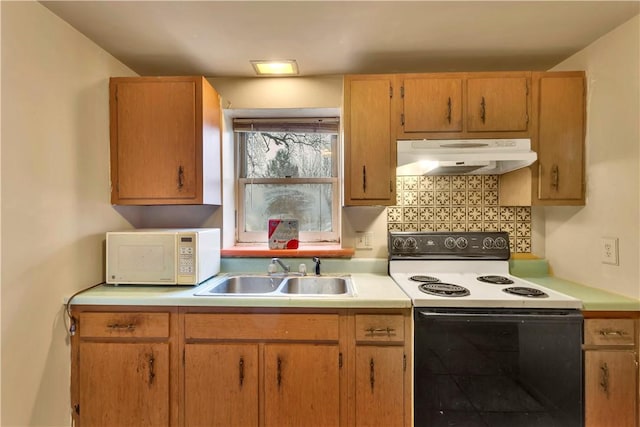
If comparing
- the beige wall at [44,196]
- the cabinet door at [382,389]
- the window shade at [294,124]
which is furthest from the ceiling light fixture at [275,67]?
the cabinet door at [382,389]

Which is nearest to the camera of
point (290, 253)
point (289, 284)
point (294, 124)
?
point (289, 284)

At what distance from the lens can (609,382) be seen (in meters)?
1.41

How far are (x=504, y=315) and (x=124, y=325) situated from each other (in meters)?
1.91

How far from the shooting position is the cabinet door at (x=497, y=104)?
175 centimetres

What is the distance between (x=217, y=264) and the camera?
1.98 metres

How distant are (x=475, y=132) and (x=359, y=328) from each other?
1.33 metres

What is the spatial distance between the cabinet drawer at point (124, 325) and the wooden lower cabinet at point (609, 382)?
2102mm

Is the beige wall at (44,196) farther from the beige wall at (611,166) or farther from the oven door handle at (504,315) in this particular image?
the beige wall at (611,166)

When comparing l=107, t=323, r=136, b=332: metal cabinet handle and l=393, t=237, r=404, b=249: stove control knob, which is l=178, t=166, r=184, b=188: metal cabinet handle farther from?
l=393, t=237, r=404, b=249: stove control knob

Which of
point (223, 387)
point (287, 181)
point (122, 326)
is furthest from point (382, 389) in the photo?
point (287, 181)

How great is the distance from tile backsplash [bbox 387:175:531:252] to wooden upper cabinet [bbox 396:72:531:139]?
420 millimetres

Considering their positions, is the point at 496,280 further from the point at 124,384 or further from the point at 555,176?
the point at 124,384

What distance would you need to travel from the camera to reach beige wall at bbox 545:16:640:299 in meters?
1.47

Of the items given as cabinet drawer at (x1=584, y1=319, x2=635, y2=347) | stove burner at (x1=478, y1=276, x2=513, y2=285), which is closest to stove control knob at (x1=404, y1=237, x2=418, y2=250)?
stove burner at (x1=478, y1=276, x2=513, y2=285)
